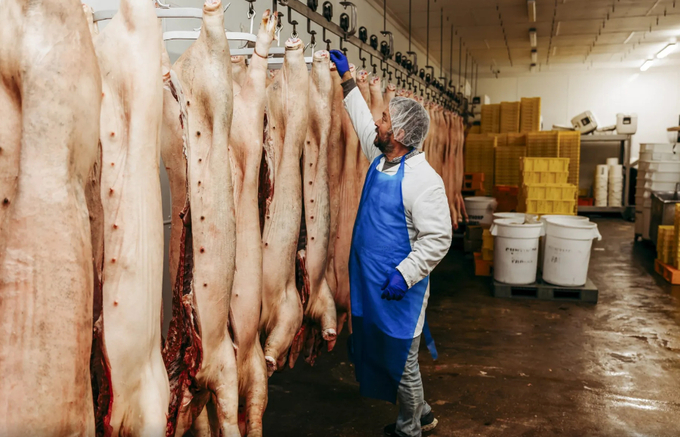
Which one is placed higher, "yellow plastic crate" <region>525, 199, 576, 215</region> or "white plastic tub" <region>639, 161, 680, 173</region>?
"white plastic tub" <region>639, 161, 680, 173</region>

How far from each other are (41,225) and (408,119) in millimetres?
2197

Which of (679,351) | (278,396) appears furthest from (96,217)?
(679,351)

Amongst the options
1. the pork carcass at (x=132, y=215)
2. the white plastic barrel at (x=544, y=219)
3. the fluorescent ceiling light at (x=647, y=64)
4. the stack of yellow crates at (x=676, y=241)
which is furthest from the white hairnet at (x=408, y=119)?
the fluorescent ceiling light at (x=647, y=64)

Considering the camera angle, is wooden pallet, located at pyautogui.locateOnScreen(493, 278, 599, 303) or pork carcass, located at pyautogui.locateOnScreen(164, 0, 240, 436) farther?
wooden pallet, located at pyautogui.locateOnScreen(493, 278, 599, 303)

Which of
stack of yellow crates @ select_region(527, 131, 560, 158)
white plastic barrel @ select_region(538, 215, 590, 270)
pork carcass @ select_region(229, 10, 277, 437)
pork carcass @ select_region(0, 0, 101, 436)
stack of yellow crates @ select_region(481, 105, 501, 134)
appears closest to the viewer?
pork carcass @ select_region(0, 0, 101, 436)

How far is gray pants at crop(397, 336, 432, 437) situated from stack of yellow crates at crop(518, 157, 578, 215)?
5.29 meters

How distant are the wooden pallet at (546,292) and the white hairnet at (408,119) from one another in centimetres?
394

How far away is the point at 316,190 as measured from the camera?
9.86 ft

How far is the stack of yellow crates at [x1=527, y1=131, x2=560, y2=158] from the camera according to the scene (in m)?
11.2

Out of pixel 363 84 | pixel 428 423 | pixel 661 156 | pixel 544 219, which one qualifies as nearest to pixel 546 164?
pixel 544 219

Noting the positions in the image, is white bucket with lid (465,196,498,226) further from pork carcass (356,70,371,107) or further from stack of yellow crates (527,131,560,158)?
pork carcass (356,70,371,107)

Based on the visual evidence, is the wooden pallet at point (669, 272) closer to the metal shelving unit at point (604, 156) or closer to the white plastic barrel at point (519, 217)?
the white plastic barrel at point (519, 217)

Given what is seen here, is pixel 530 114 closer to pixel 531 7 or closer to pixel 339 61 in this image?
pixel 531 7

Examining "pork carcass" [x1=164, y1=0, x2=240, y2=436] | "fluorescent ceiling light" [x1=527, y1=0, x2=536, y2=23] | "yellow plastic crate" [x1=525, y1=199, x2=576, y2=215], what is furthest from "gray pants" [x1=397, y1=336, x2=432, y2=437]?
"fluorescent ceiling light" [x1=527, y1=0, x2=536, y2=23]
